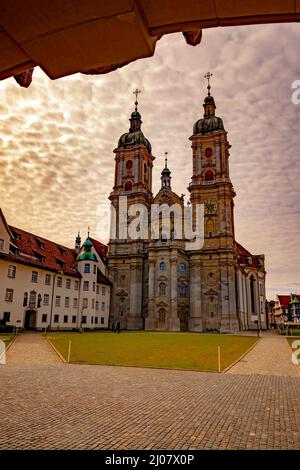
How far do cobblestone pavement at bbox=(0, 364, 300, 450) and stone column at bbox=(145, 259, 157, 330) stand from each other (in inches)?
1992

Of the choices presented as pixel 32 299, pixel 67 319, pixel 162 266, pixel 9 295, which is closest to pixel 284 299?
pixel 162 266

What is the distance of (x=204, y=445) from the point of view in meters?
6.63

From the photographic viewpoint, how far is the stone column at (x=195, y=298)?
66.0m

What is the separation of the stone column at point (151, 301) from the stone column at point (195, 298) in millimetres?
6915

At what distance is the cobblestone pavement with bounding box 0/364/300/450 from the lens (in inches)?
269

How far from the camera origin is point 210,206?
72.9 metres

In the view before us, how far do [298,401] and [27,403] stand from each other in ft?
25.7

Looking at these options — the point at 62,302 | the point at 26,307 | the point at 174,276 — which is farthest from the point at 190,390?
the point at 174,276

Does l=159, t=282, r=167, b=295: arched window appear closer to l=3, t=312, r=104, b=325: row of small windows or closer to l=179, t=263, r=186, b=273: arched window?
l=179, t=263, r=186, b=273: arched window

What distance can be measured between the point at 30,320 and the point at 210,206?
40611 mm

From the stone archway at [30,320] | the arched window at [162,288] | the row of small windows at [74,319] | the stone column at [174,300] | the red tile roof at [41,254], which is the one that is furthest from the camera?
the arched window at [162,288]

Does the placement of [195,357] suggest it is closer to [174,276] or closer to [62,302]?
[62,302]

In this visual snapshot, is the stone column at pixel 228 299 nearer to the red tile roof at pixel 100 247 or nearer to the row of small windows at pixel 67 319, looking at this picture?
the row of small windows at pixel 67 319

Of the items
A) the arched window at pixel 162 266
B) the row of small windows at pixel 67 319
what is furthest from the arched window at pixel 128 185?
the row of small windows at pixel 67 319
